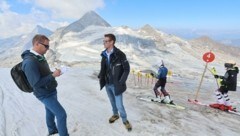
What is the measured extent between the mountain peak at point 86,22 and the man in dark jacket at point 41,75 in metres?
113

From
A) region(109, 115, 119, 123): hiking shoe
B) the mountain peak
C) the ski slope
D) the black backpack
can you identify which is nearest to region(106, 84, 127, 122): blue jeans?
region(109, 115, 119, 123): hiking shoe

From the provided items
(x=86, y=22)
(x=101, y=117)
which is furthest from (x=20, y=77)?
(x=86, y=22)

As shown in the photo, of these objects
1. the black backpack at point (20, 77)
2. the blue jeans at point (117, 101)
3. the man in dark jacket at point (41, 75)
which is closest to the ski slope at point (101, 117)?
the blue jeans at point (117, 101)

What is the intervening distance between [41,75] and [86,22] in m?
136

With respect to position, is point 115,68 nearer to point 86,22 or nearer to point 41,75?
point 41,75

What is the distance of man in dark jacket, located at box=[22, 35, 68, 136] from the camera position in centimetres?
634

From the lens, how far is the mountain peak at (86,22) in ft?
399

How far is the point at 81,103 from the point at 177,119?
387 cm

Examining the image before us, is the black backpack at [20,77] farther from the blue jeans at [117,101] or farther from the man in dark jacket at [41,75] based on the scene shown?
the blue jeans at [117,101]

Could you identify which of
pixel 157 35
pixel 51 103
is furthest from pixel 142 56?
pixel 51 103

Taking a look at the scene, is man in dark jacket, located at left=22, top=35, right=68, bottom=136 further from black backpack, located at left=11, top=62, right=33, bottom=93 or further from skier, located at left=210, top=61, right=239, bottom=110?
skier, located at left=210, top=61, right=239, bottom=110

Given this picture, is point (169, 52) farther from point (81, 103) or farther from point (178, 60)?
point (81, 103)

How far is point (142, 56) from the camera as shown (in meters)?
80.8

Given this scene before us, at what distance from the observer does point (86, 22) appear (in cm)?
14062
